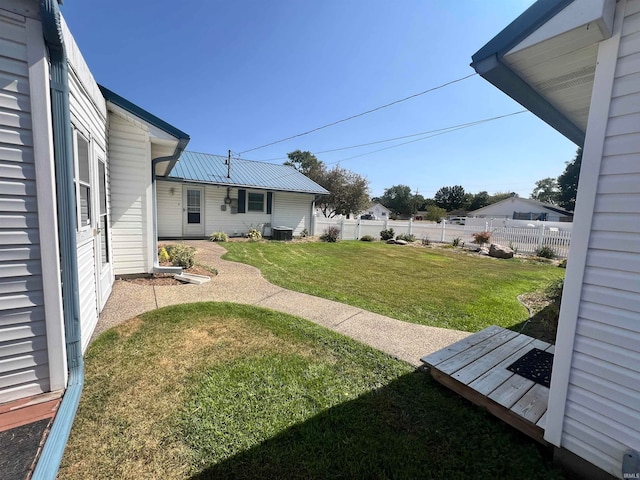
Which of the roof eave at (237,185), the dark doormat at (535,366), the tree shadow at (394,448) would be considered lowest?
the tree shadow at (394,448)

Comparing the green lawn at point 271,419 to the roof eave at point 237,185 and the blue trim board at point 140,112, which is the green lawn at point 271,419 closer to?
the blue trim board at point 140,112

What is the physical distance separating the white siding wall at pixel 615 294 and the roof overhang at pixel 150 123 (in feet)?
18.4

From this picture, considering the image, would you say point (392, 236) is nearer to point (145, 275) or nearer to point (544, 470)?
point (145, 275)

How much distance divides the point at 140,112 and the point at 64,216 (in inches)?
132

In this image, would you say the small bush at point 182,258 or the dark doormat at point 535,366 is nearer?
the dark doormat at point 535,366

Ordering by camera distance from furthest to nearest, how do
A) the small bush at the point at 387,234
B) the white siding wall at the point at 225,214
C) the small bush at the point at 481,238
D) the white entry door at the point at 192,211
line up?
the small bush at the point at 387,234
the small bush at the point at 481,238
the white entry door at the point at 192,211
the white siding wall at the point at 225,214

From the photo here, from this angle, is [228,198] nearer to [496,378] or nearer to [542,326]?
[542,326]

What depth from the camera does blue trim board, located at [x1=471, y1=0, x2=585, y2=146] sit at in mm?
1664

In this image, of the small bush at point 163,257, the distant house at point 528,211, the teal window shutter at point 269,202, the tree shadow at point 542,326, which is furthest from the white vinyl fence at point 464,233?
the distant house at point 528,211

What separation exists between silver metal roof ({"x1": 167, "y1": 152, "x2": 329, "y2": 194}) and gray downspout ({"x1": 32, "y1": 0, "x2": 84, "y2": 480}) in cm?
991

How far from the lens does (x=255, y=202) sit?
14.0 metres

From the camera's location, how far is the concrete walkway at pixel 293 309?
3562 mm

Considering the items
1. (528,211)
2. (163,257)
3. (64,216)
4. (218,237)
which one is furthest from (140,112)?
(528,211)

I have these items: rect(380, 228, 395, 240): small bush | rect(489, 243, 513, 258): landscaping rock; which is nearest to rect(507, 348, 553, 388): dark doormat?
rect(489, 243, 513, 258): landscaping rock
